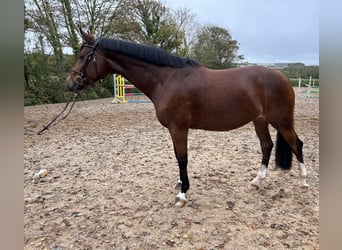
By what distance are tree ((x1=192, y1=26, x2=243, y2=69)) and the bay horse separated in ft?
41.3

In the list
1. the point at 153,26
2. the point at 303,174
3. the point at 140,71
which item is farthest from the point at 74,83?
the point at 153,26

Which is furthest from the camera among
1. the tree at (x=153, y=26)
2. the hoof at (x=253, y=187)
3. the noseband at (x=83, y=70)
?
the tree at (x=153, y=26)

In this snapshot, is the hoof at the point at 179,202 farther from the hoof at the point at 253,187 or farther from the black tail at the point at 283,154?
the black tail at the point at 283,154

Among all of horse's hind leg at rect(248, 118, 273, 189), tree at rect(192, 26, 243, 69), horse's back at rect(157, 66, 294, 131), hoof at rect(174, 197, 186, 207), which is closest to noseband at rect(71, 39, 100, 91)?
horse's back at rect(157, 66, 294, 131)

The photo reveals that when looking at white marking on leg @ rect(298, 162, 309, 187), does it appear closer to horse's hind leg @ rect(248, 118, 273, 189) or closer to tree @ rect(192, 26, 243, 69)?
horse's hind leg @ rect(248, 118, 273, 189)

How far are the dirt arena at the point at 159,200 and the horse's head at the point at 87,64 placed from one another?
4.25 feet

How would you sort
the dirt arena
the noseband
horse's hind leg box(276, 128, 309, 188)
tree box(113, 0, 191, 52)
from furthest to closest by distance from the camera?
tree box(113, 0, 191, 52), horse's hind leg box(276, 128, 309, 188), the noseband, the dirt arena

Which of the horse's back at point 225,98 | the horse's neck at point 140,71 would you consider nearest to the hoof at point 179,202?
the horse's back at point 225,98

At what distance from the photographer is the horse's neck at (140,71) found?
98.9 inches

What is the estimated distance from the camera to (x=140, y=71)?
2.53 meters

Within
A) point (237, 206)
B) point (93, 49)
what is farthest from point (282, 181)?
point (93, 49)

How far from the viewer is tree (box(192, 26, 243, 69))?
49.3 ft
